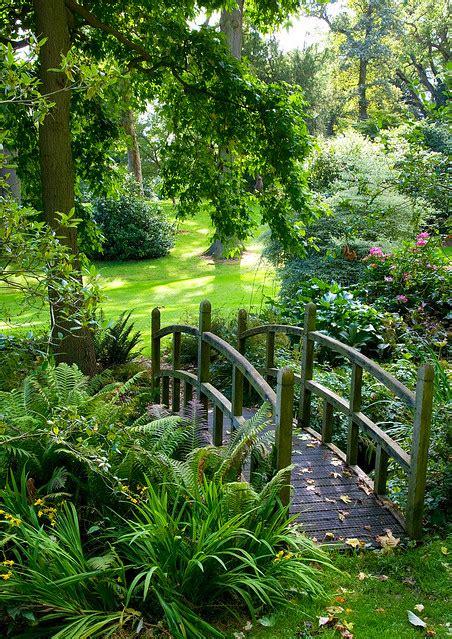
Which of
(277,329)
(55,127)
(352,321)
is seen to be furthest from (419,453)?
(55,127)

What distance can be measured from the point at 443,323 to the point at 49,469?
7661mm

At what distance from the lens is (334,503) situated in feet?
16.4

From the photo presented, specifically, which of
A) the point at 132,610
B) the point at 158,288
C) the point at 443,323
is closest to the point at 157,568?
the point at 132,610

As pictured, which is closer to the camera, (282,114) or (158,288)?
(282,114)

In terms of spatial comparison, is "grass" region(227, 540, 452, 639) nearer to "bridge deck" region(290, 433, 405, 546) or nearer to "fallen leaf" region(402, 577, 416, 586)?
"fallen leaf" region(402, 577, 416, 586)

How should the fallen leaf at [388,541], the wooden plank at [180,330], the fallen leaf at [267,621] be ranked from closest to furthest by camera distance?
the fallen leaf at [267,621] → the fallen leaf at [388,541] → the wooden plank at [180,330]

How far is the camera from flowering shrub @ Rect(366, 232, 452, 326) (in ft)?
34.4

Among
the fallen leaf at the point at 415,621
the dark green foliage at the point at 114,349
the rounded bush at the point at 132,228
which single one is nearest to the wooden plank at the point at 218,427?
the fallen leaf at the point at 415,621

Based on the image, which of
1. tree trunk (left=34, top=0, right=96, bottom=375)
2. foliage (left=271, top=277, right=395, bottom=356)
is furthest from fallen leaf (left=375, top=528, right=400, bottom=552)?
foliage (left=271, top=277, right=395, bottom=356)

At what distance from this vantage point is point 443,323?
34.0 feet

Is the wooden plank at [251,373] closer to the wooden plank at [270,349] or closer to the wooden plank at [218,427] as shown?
the wooden plank at [218,427]

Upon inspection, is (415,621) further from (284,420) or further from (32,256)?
(32,256)

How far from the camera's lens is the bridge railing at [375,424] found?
445 cm

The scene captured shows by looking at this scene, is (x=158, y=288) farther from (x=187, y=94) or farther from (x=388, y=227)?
(x=187, y=94)
